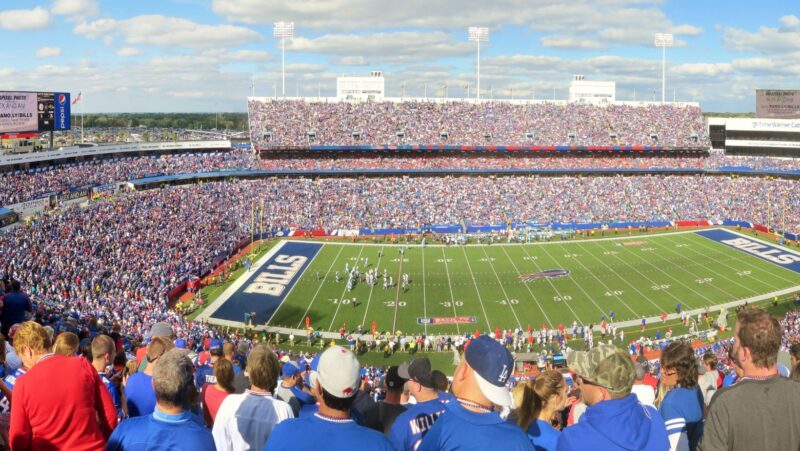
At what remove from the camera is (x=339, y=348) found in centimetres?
391

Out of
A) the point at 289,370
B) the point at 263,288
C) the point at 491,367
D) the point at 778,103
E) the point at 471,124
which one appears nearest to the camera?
the point at 491,367

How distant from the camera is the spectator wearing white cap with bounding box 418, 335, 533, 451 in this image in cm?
349

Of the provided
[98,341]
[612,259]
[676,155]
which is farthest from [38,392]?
[676,155]

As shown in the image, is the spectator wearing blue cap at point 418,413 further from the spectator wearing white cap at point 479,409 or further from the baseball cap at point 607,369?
the baseball cap at point 607,369

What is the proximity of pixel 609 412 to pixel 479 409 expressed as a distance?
0.86 m

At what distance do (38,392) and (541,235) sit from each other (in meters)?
47.9

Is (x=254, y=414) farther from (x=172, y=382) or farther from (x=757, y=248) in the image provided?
(x=757, y=248)

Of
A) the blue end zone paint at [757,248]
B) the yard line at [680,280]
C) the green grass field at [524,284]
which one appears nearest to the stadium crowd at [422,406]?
the green grass field at [524,284]

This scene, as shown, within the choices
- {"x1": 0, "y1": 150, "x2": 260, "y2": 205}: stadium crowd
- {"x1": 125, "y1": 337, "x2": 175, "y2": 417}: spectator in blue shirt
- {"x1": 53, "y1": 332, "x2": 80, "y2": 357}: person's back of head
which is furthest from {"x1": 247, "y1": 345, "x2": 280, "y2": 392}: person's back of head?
{"x1": 0, "y1": 150, "x2": 260, "y2": 205}: stadium crowd

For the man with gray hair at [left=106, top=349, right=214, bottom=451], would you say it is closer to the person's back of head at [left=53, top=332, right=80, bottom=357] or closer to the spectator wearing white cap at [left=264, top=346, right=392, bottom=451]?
the spectator wearing white cap at [left=264, top=346, right=392, bottom=451]

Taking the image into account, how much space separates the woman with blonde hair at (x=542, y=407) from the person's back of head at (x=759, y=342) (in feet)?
4.30

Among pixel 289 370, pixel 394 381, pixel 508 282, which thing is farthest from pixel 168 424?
pixel 508 282

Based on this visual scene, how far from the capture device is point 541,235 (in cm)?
5081

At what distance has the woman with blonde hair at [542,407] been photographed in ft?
15.6
